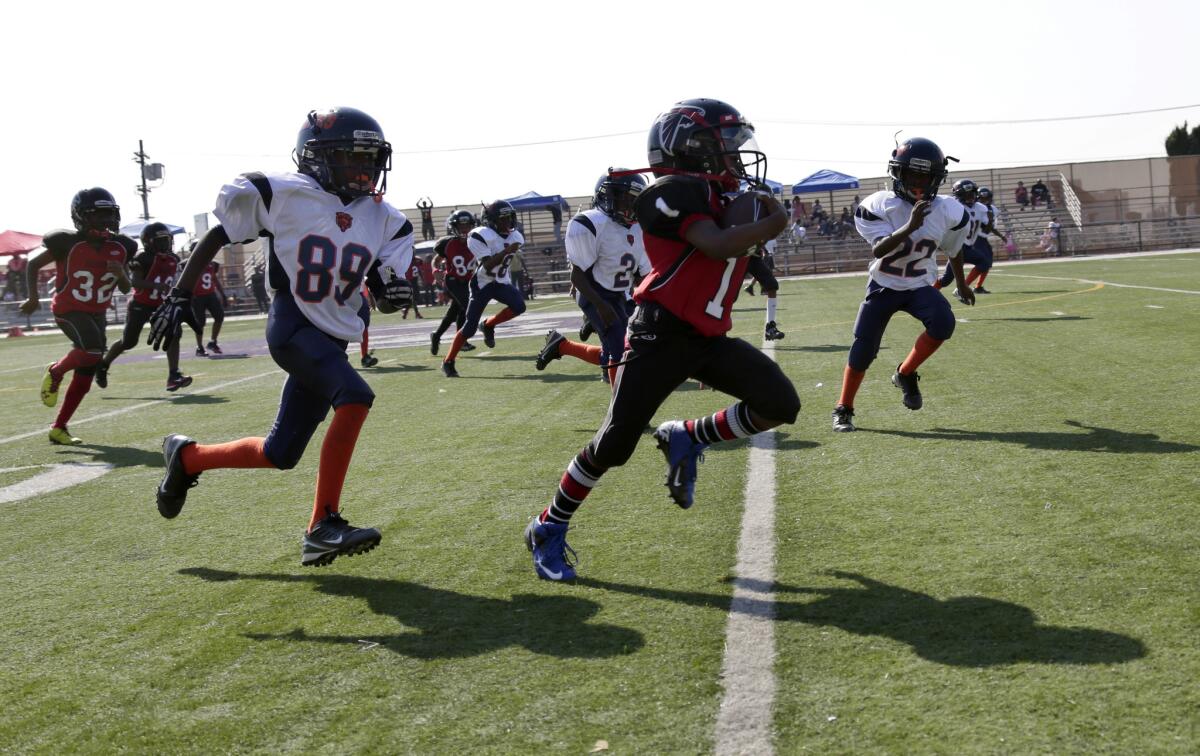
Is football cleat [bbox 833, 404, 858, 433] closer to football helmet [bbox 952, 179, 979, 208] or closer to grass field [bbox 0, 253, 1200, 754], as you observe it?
grass field [bbox 0, 253, 1200, 754]

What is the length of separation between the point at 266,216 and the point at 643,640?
2671mm

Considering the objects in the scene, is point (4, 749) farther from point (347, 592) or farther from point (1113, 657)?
point (1113, 657)

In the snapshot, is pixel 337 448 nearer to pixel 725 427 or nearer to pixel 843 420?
pixel 725 427

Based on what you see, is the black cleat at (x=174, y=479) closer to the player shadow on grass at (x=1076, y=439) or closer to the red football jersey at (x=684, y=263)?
the red football jersey at (x=684, y=263)

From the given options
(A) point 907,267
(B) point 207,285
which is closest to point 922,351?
(A) point 907,267

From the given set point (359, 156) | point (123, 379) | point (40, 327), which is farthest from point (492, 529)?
point (40, 327)

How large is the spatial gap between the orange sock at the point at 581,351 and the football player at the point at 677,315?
16.0ft

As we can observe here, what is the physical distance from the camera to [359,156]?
5.36m

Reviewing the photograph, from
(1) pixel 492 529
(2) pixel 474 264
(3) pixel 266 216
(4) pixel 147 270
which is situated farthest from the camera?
(2) pixel 474 264

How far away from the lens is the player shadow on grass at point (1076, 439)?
21.4 feet

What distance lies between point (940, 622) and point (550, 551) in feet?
5.31

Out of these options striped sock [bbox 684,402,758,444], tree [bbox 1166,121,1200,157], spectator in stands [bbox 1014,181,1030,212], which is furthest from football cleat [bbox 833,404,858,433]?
tree [bbox 1166,121,1200,157]

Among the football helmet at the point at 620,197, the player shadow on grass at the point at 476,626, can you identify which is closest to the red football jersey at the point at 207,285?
the football helmet at the point at 620,197

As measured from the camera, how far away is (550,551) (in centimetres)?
473
